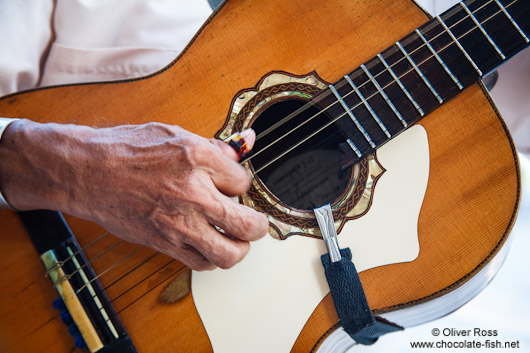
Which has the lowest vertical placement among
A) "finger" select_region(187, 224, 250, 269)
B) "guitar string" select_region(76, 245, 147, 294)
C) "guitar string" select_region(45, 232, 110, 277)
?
"finger" select_region(187, 224, 250, 269)

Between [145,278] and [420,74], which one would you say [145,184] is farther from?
[420,74]

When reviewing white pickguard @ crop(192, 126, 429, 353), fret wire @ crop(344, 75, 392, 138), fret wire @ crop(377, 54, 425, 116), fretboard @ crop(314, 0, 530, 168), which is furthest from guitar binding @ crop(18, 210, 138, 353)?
fret wire @ crop(377, 54, 425, 116)

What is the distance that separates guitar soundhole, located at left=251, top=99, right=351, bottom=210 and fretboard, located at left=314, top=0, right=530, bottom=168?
0.16 ft

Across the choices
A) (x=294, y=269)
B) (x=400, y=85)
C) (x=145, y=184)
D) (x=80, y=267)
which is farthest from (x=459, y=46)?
(x=80, y=267)

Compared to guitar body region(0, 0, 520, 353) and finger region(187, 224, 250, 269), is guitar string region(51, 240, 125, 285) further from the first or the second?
finger region(187, 224, 250, 269)

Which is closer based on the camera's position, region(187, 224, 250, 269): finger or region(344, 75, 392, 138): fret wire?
region(187, 224, 250, 269): finger

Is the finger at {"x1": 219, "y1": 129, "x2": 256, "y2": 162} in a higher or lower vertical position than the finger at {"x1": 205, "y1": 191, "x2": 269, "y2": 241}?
higher

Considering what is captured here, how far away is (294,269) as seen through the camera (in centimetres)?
83

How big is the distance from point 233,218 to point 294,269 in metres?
0.23

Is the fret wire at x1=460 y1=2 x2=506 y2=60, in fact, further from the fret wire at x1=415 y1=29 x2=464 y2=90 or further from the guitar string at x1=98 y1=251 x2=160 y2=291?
the guitar string at x1=98 y1=251 x2=160 y2=291

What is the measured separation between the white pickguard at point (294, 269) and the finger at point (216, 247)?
0.30 feet

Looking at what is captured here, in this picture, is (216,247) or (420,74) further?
(420,74)

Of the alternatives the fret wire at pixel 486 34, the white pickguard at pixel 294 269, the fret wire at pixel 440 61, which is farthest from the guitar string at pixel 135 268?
the fret wire at pixel 486 34

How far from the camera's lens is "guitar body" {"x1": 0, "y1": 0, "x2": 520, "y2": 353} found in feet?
2.59
